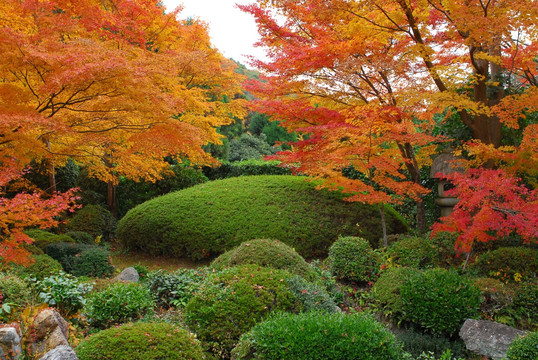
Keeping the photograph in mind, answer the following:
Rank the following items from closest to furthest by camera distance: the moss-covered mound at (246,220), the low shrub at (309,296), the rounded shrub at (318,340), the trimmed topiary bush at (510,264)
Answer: the rounded shrub at (318,340) → the low shrub at (309,296) → the trimmed topiary bush at (510,264) → the moss-covered mound at (246,220)

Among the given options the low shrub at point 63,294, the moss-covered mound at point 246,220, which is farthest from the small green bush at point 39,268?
the moss-covered mound at point 246,220

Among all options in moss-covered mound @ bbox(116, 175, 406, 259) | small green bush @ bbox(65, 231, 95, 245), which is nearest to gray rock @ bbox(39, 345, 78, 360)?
moss-covered mound @ bbox(116, 175, 406, 259)

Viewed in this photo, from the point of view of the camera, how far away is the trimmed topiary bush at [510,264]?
5.60 metres

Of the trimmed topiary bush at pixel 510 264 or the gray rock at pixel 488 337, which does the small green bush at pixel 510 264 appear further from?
the gray rock at pixel 488 337

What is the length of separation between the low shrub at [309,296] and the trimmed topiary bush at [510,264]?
2.78m

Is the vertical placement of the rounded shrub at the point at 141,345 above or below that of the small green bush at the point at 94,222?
above

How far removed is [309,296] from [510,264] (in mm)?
3357

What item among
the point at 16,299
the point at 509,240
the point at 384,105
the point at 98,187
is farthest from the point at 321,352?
the point at 98,187

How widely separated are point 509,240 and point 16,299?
7239 millimetres

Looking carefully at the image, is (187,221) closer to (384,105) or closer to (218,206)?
(218,206)

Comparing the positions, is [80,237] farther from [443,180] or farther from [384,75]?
[443,180]

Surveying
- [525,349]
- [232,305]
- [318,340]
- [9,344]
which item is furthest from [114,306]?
[525,349]

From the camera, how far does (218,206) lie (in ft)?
30.3

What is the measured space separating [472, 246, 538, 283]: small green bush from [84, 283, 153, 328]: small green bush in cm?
477
